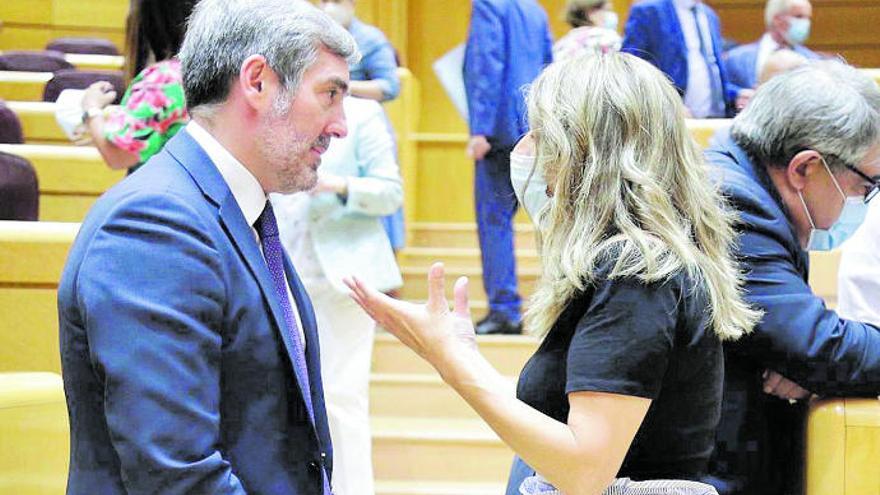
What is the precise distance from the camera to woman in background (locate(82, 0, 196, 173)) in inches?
104

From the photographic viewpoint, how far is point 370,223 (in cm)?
326

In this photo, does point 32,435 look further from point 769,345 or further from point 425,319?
point 769,345

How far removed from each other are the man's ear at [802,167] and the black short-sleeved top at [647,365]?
0.44m

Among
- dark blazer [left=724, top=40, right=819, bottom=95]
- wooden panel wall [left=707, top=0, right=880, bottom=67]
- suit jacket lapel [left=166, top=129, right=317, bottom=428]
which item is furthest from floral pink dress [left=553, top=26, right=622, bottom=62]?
wooden panel wall [left=707, top=0, right=880, bottom=67]

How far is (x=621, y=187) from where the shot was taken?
1500mm

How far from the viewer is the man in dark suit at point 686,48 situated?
4113 mm

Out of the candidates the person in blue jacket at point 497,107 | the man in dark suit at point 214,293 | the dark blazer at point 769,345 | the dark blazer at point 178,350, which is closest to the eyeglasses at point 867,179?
the dark blazer at point 769,345

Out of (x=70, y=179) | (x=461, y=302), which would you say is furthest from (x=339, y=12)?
(x=461, y=302)

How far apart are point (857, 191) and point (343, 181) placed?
153cm

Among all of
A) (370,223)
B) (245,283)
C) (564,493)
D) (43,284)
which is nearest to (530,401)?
(564,493)

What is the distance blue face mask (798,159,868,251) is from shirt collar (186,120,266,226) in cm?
87

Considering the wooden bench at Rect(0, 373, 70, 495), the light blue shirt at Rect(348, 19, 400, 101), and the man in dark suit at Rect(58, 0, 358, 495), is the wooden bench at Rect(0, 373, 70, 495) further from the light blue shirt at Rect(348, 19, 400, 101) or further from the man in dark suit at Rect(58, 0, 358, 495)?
the light blue shirt at Rect(348, 19, 400, 101)

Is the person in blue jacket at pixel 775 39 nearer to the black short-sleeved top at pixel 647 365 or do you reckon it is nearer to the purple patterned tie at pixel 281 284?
the black short-sleeved top at pixel 647 365

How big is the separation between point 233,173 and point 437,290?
28cm
